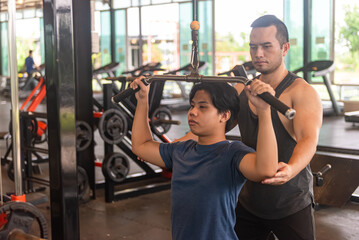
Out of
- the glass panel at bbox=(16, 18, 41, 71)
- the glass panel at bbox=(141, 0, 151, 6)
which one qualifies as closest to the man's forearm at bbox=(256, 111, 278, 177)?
the glass panel at bbox=(141, 0, 151, 6)

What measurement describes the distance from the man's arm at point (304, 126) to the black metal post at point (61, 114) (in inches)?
32.9

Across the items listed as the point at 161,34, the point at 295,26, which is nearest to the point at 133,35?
the point at 161,34

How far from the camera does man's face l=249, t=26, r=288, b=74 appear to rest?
1.89 m

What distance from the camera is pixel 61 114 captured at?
6.23ft

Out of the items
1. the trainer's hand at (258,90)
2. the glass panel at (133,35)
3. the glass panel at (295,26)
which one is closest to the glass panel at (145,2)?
the glass panel at (133,35)

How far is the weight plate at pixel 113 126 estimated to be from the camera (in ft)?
15.3

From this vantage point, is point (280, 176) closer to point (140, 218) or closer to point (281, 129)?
point (281, 129)

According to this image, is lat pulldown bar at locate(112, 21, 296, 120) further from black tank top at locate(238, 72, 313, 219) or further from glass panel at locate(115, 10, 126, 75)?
glass panel at locate(115, 10, 126, 75)

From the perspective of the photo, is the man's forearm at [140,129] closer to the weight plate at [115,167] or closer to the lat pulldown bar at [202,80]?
the lat pulldown bar at [202,80]

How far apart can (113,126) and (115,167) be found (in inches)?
15.8

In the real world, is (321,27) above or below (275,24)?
above

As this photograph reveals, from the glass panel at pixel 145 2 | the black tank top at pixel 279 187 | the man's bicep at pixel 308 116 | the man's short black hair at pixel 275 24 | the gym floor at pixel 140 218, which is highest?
the glass panel at pixel 145 2

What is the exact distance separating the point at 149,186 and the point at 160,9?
10.0m

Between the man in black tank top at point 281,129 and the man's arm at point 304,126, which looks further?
the man in black tank top at point 281,129
